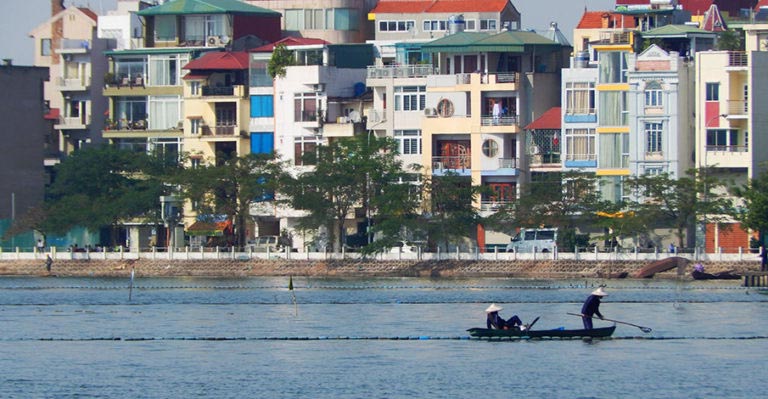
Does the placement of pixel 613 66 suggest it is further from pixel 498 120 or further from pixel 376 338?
pixel 376 338

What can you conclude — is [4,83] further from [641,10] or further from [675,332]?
[675,332]

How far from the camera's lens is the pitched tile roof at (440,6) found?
13088 cm

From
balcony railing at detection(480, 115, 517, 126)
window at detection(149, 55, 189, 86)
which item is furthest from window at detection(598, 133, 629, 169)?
window at detection(149, 55, 189, 86)

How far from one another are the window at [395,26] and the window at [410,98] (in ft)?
38.4

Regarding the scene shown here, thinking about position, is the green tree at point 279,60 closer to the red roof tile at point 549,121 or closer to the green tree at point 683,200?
the red roof tile at point 549,121

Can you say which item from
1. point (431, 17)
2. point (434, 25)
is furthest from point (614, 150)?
point (431, 17)

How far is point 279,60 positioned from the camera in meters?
120

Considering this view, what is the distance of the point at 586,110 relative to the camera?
113m

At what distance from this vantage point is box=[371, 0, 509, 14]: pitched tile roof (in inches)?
5153

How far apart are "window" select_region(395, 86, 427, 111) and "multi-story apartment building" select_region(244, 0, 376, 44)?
49.4ft

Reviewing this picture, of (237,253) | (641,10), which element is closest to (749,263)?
(641,10)

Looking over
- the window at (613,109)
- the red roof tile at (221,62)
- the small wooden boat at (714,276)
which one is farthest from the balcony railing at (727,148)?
the red roof tile at (221,62)

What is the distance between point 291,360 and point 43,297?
3336 centimetres

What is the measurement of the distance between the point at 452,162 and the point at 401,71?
6471 mm
